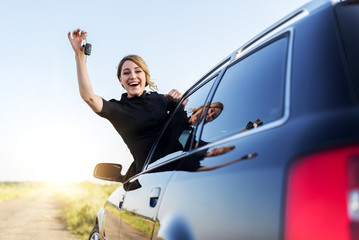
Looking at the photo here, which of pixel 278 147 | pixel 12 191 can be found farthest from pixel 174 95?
pixel 12 191

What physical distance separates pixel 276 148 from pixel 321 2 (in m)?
0.73

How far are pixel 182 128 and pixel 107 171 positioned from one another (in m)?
1.49

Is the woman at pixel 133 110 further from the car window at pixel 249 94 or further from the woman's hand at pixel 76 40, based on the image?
the car window at pixel 249 94

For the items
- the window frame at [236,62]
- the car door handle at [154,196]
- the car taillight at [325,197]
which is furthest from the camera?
the car door handle at [154,196]

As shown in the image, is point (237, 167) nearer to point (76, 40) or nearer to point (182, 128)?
point (182, 128)

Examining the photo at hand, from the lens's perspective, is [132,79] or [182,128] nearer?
[182,128]

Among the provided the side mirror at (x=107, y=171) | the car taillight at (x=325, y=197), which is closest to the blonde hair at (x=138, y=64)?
the side mirror at (x=107, y=171)

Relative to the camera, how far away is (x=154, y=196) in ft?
7.82

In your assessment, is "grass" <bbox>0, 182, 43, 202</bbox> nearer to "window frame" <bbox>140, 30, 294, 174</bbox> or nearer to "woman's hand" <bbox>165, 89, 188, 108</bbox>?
"woman's hand" <bbox>165, 89, 188, 108</bbox>

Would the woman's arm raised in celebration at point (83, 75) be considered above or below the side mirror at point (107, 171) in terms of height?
above

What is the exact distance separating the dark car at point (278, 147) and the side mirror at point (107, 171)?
65.2 inches

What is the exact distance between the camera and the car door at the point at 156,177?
2.35 metres

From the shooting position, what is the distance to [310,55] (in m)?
1.53

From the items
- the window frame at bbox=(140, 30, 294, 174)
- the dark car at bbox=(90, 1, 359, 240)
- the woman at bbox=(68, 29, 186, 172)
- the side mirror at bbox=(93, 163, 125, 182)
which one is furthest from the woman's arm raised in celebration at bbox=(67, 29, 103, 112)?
the dark car at bbox=(90, 1, 359, 240)
